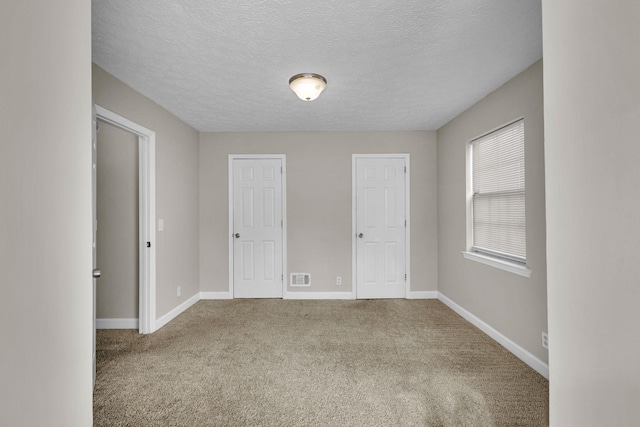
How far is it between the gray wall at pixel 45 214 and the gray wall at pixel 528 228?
9.33 ft

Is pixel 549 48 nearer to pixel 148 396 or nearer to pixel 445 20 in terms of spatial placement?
pixel 445 20

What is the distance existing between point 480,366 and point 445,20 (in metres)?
2.58

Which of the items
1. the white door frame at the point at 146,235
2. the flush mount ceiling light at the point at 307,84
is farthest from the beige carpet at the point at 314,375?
the flush mount ceiling light at the point at 307,84

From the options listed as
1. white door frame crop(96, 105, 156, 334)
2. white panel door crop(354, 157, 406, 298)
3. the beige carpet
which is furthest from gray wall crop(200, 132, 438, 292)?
white door frame crop(96, 105, 156, 334)

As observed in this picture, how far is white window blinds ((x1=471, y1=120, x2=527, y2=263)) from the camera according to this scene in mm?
2555

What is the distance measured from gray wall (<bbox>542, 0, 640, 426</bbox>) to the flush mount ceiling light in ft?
5.48

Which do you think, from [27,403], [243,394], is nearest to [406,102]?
[243,394]

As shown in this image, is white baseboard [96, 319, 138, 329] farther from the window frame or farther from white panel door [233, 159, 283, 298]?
the window frame

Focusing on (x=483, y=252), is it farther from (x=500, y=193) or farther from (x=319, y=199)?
(x=319, y=199)

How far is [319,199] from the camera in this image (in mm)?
4133

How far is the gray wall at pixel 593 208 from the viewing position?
74 centimetres

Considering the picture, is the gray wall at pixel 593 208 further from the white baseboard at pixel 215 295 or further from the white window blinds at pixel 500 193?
the white baseboard at pixel 215 295

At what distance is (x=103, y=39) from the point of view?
6.25 feet

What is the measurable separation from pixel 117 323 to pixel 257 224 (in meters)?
2.00
